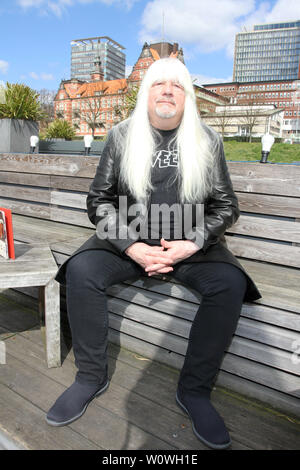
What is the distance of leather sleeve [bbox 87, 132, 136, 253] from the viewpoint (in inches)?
69.6

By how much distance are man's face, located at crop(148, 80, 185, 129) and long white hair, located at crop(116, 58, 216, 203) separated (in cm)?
3

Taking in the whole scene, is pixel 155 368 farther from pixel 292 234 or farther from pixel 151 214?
pixel 292 234

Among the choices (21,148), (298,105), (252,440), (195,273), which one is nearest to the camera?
(252,440)

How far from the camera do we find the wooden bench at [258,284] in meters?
1.59

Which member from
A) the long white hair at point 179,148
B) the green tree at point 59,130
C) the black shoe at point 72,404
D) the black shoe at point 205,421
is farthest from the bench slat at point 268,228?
the green tree at point 59,130

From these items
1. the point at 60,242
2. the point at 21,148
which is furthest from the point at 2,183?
the point at 21,148

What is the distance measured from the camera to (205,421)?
4.64 feet

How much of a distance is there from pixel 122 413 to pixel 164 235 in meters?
0.89

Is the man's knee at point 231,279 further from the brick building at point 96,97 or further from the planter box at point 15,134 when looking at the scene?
the brick building at point 96,97

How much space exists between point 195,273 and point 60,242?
44.6 inches

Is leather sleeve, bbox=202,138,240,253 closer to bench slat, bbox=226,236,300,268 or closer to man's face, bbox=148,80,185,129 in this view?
man's face, bbox=148,80,185,129

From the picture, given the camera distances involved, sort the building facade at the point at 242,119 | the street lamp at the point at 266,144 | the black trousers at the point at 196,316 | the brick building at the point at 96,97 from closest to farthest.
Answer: the black trousers at the point at 196,316, the street lamp at the point at 266,144, the building facade at the point at 242,119, the brick building at the point at 96,97

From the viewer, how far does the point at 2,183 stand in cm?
354

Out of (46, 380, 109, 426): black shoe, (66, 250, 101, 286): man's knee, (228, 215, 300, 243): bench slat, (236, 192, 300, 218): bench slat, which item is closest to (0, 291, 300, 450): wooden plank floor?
(46, 380, 109, 426): black shoe
